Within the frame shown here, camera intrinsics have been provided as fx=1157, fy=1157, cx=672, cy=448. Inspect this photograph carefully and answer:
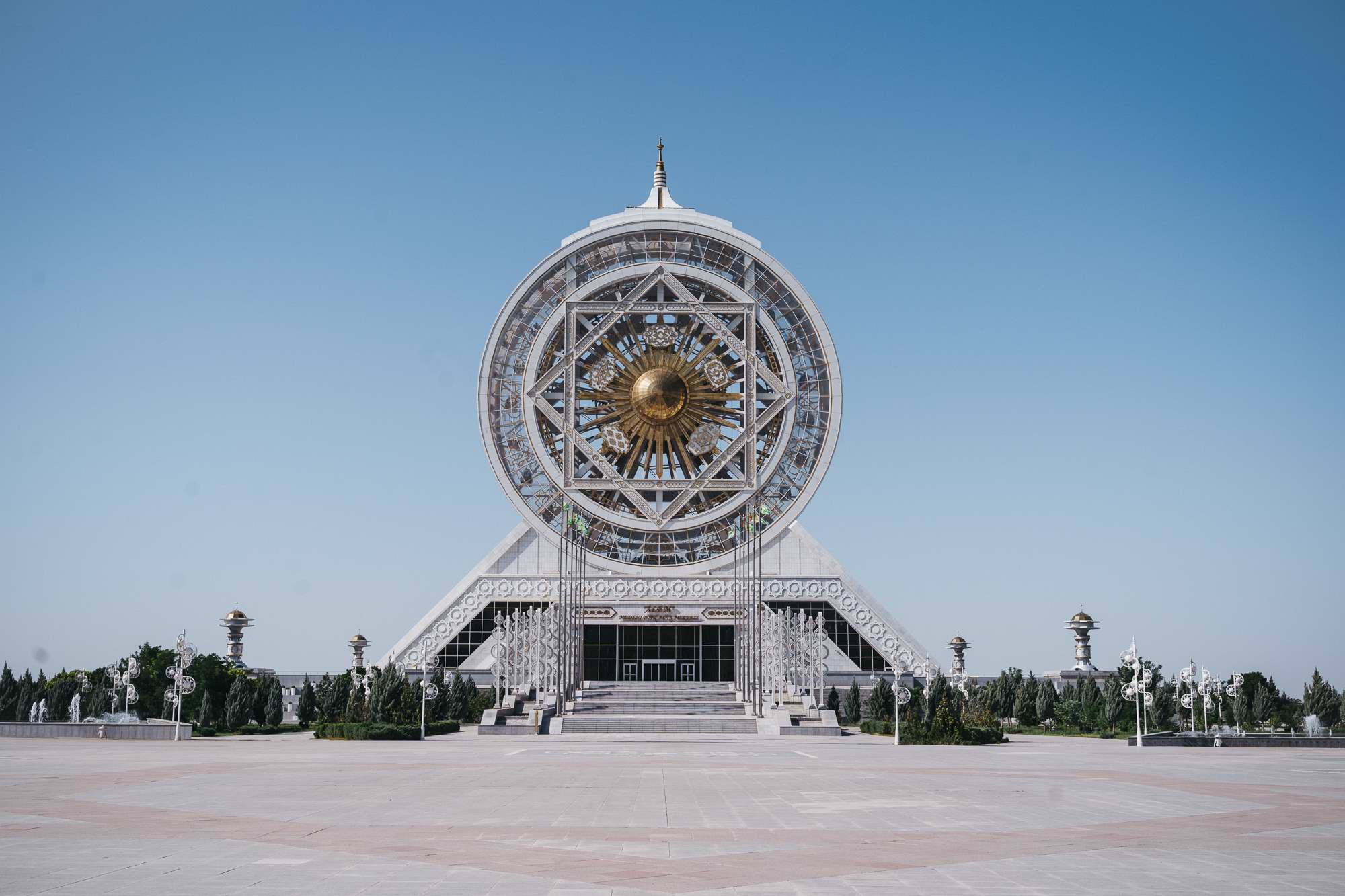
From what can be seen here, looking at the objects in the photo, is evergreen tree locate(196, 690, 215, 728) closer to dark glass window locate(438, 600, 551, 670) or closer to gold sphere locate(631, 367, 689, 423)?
dark glass window locate(438, 600, 551, 670)

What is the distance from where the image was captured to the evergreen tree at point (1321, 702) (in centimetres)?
3525

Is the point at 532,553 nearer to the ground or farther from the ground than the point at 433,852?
farther from the ground

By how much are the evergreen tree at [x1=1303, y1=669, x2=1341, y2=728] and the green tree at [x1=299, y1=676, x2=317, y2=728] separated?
3202 cm

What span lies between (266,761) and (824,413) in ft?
121

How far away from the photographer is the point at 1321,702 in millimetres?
35438

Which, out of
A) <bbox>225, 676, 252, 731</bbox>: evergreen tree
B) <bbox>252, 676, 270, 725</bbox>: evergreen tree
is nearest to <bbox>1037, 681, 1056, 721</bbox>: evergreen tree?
<bbox>225, 676, 252, 731</bbox>: evergreen tree

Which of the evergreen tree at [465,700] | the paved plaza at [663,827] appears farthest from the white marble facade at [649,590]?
the paved plaza at [663,827]

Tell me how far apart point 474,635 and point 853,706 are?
17755mm

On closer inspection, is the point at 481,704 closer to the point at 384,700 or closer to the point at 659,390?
the point at 384,700

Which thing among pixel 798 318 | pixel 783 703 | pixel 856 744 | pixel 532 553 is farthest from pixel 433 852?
pixel 798 318

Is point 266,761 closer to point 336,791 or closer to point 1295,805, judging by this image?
point 336,791

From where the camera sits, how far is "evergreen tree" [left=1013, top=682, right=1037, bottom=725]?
39188 mm

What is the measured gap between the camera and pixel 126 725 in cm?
2922

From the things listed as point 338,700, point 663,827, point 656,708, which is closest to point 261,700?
point 338,700
